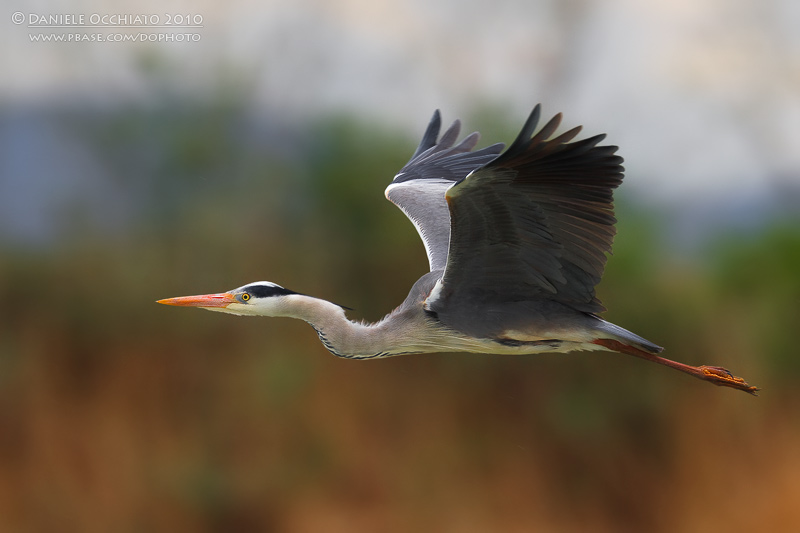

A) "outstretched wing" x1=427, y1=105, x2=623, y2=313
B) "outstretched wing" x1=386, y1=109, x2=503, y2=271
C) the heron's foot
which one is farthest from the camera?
"outstretched wing" x1=386, y1=109, x2=503, y2=271

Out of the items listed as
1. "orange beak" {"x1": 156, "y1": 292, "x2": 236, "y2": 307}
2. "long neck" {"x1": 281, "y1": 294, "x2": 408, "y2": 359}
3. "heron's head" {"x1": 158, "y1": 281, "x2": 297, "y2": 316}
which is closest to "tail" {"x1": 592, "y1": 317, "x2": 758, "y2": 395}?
"long neck" {"x1": 281, "y1": 294, "x2": 408, "y2": 359}

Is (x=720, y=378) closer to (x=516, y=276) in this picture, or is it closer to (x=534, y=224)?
(x=516, y=276)

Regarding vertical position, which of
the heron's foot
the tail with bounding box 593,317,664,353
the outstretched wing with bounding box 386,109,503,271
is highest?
the outstretched wing with bounding box 386,109,503,271

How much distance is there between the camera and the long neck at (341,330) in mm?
3932

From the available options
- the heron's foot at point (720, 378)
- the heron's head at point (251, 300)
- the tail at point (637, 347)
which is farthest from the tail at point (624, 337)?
the heron's head at point (251, 300)

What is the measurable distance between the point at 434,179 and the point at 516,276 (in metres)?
1.37

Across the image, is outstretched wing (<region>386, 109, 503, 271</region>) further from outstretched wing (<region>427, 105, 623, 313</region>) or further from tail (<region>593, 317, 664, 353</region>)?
tail (<region>593, 317, 664, 353</region>)

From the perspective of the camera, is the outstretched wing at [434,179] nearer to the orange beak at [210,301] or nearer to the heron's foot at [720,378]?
the orange beak at [210,301]

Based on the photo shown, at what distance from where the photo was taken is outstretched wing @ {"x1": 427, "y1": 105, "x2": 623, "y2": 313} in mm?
3213

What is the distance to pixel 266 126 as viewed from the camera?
849cm

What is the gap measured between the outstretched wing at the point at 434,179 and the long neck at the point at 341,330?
0.50 meters

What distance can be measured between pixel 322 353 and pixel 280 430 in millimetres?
733

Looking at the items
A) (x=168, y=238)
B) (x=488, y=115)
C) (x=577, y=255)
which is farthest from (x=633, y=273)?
(x=577, y=255)

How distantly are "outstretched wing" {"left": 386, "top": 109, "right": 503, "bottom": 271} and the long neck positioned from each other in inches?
19.7
